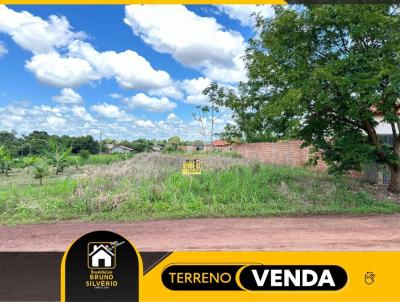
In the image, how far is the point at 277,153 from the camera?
26.2 ft

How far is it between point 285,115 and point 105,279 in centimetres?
583

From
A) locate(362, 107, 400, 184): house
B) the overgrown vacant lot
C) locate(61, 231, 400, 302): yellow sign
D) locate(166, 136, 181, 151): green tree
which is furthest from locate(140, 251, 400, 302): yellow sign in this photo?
locate(362, 107, 400, 184): house

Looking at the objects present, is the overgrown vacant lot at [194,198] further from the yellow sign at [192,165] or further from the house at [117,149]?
the house at [117,149]

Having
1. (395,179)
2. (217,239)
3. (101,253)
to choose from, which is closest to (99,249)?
(101,253)

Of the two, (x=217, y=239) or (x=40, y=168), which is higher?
(x=40, y=168)

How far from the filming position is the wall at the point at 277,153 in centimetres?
535

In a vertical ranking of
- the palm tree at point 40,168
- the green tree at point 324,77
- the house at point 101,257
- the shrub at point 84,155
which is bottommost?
the house at point 101,257

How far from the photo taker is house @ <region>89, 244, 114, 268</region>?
4.58ft

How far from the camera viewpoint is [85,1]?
1335mm

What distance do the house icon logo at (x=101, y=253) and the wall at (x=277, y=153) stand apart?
A: 295 cm

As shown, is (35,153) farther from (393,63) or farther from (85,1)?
(393,63)

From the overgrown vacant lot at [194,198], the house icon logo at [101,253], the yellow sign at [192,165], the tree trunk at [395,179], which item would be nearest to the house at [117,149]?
the house icon logo at [101,253]

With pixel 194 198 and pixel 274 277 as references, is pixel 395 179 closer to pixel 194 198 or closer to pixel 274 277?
pixel 194 198

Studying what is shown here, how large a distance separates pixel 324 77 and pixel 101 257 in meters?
5.21
